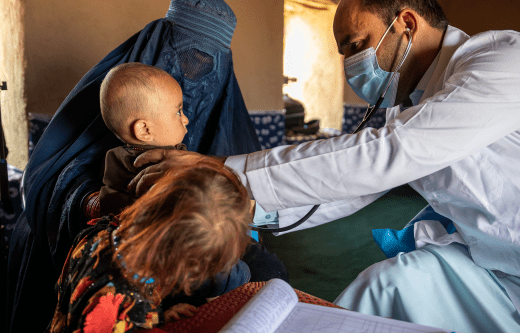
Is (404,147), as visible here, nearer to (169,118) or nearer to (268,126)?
(169,118)

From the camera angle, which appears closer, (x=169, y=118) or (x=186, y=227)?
(x=186, y=227)

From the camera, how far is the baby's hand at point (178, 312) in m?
1.00

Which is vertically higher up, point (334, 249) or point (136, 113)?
point (136, 113)

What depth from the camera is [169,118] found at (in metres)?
1.39

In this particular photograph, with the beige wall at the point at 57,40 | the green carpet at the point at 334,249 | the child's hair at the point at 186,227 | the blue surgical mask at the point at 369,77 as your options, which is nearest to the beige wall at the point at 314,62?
the green carpet at the point at 334,249

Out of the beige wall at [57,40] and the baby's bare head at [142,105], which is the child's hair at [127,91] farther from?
the beige wall at [57,40]

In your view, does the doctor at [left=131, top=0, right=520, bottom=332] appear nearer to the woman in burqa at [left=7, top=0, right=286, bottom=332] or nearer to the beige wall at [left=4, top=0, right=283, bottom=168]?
the woman in burqa at [left=7, top=0, right=286, bottom=332]

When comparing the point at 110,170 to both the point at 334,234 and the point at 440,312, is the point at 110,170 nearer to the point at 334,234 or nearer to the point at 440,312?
the point at 440,312

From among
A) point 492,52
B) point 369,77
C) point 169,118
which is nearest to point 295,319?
point 169,118

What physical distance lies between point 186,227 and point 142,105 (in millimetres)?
692

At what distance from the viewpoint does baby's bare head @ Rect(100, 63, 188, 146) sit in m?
1.33

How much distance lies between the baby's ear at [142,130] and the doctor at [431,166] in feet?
0.65

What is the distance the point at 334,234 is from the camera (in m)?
4.09

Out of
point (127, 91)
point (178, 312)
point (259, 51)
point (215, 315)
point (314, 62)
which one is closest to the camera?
point (215, 315)
